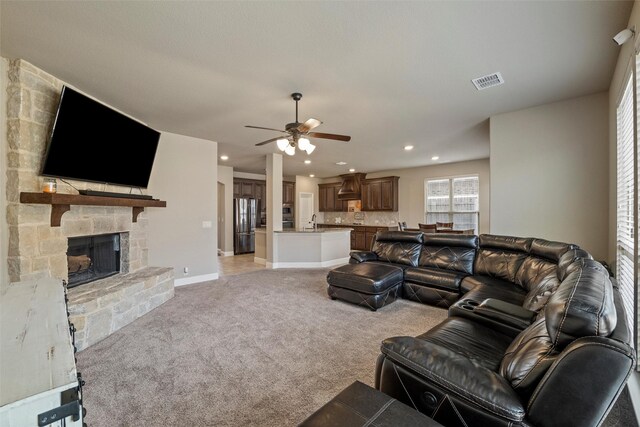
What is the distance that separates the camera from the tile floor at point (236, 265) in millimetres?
6095

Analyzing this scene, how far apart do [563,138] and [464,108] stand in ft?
4.23

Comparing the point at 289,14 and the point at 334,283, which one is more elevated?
the point at 289,14

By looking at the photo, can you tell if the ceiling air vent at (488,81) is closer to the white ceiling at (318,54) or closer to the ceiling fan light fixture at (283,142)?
the white ceiling at (318,54)

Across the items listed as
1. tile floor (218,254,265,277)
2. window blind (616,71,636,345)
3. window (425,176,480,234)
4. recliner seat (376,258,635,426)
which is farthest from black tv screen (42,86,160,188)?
window (425,176,480,234)

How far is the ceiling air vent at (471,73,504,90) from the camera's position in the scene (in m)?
2.87

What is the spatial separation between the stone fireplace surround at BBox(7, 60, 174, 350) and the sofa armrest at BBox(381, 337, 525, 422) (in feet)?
9.82

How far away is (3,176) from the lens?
2537 mm

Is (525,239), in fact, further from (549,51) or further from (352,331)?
(352,331)

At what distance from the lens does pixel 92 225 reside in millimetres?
3361

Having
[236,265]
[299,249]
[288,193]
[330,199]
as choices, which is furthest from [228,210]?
[330,199]

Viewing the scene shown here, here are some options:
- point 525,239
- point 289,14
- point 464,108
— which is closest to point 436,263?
point 525,239

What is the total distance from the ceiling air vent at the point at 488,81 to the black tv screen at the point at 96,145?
413cm

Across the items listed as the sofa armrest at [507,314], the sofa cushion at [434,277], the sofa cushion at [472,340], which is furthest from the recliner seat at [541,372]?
the sofa cushion at [434,277]

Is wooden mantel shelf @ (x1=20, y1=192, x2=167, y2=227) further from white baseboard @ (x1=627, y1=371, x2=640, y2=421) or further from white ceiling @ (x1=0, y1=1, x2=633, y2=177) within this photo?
white baseboard @ (x1=627, y1=371, x2=640, y2=421)
